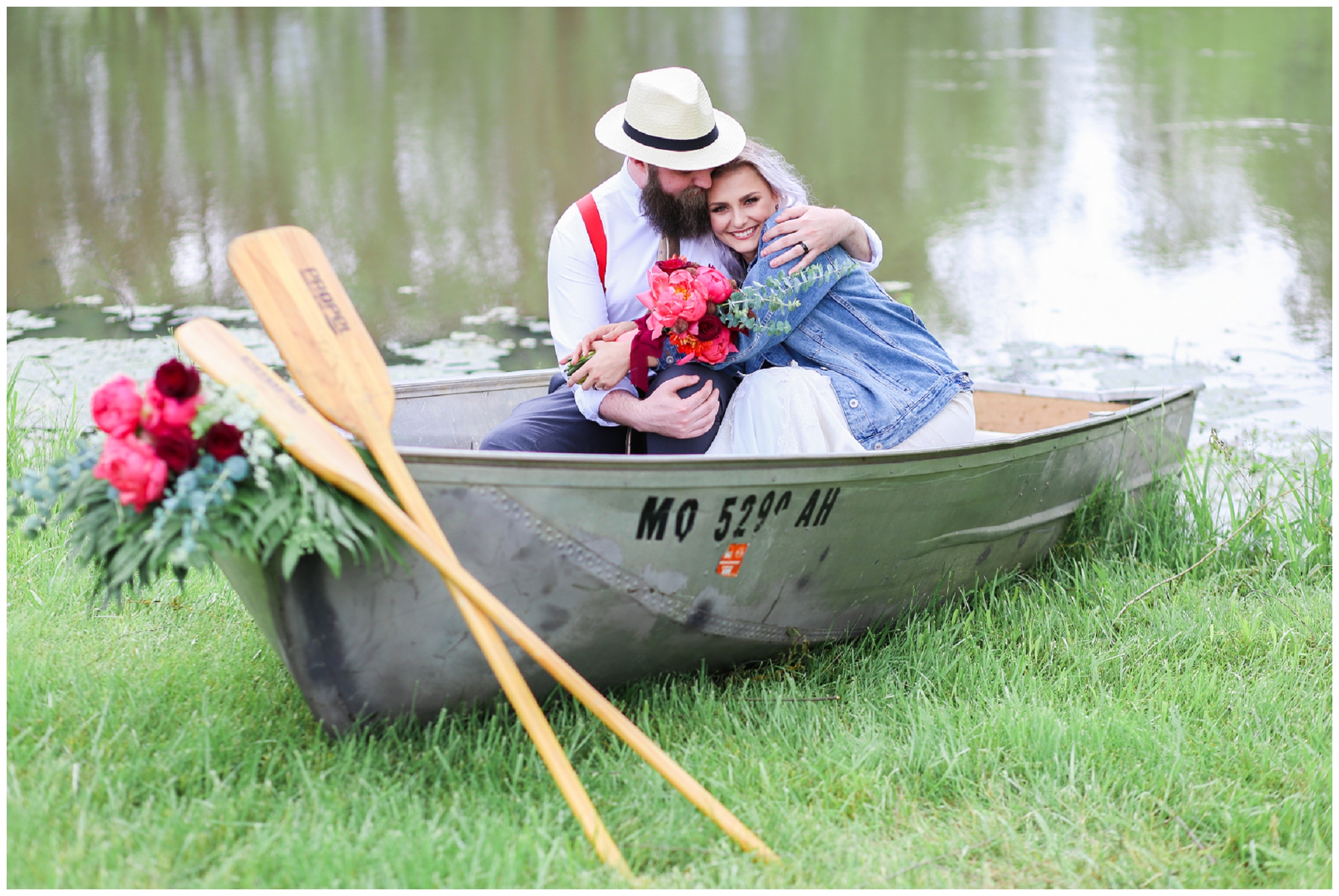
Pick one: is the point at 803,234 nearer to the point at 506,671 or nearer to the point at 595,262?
the point at 595,262

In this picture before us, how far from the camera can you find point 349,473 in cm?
187

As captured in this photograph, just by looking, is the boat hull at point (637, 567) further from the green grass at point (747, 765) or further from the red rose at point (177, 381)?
the red rose at point (177, 381)

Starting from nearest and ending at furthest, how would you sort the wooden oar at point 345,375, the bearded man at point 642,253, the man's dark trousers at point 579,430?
the wooden oar at point 345,375
the bearded man at point 642,253
the man's dark trousers at point 579,430

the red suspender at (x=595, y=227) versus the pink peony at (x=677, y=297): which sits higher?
the red suspender at (x=595, y=227)

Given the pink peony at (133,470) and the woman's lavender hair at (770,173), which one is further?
the woman's lavender hair at (770,173)

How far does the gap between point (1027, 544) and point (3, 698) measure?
243 cm

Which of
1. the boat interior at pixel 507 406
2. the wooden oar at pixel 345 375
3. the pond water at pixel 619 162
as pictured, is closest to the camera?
the wooden oar at pixel 345 375

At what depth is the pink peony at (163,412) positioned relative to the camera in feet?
5.72

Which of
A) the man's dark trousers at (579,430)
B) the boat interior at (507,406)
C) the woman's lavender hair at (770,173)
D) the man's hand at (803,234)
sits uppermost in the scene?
the woman's lavender hair at (770,173)

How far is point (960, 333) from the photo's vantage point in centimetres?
632

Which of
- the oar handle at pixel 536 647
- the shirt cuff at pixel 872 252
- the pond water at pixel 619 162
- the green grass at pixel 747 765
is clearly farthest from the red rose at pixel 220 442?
the pond water at pixel 619 162

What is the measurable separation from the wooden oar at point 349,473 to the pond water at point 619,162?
10.0 feet

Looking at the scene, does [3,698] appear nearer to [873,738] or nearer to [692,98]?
[873,738]

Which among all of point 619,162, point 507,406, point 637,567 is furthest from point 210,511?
point 619,162
